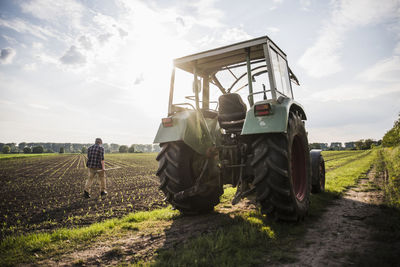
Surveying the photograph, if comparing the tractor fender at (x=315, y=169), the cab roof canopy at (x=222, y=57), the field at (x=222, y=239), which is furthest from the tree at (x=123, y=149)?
the tractor fender at (x=315, y=169)

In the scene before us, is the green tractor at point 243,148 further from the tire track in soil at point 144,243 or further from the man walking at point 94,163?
the man walking at point 94,163

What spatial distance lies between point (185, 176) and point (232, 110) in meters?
1.30

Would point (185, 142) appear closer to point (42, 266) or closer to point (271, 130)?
point (271, 130)

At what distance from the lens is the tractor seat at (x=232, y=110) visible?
357 cm

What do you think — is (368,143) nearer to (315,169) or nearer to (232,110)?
(315,169)

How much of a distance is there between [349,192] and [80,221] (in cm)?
614

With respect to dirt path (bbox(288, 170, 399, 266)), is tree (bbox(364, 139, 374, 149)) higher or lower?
higher

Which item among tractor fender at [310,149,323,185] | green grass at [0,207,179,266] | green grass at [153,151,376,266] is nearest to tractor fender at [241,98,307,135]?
green grass at [153,151,376,266]

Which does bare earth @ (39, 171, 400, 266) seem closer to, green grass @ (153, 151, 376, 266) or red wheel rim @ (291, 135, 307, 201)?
green grass @ (153, 151, 376, 266)

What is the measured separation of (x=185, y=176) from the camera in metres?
3.43

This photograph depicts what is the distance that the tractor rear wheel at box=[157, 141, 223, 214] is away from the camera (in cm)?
336

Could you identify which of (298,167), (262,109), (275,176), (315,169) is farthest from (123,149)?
(275,176)

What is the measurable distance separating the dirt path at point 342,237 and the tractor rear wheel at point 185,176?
1502 mm

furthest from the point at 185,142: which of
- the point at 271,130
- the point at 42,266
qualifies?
the point at 42,266
